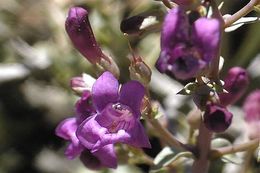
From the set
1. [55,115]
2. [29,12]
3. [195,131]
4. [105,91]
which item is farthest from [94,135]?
[29,12]

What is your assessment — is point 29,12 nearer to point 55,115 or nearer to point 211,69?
point 55,115

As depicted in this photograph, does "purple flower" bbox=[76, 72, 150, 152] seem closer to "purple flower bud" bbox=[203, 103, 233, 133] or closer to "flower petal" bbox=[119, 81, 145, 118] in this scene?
"flower petal" bbox=[119, 81, 145, 118]

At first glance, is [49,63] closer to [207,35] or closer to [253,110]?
[253,110]

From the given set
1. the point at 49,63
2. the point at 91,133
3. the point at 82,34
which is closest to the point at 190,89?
the point at 91,133

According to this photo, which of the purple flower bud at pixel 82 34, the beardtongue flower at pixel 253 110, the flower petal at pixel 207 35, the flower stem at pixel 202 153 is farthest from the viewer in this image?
the beardtongue flower at pixel 253 110

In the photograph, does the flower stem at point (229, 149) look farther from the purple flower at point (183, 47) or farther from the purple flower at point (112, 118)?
the purple flower at point (183, 47)

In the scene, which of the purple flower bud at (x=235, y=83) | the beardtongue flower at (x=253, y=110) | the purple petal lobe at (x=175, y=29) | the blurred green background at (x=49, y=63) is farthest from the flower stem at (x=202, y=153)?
the blurred green background at (x=49, y=63)
